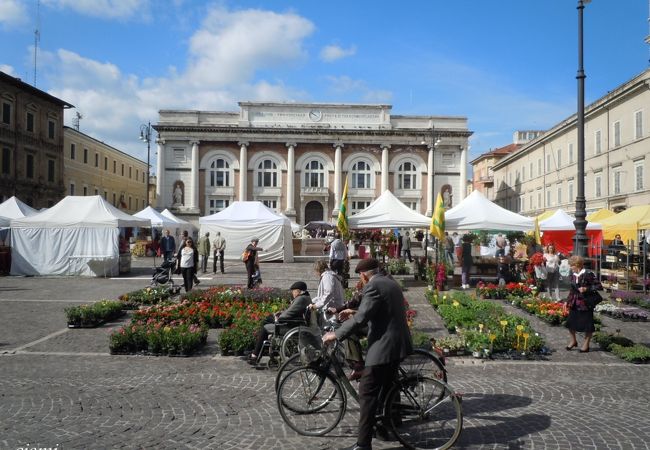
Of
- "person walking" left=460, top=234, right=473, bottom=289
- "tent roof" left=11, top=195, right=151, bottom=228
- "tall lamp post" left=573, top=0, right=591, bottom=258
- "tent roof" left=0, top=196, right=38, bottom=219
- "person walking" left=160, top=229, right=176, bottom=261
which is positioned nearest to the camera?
"tall lamp post" left=573, top=0, right=591, bottom=258

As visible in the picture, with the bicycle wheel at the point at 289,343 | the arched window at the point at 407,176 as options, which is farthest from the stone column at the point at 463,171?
the bicycle wheel at the point at 289,343

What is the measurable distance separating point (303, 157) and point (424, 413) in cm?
5207

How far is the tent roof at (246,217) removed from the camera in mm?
29375

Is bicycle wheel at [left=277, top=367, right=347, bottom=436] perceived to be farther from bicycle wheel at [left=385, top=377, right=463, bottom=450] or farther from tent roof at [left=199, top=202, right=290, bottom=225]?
tent roof at [left=199, top=202, right=290, bottom=225]

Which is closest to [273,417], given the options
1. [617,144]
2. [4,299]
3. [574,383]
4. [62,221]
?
[574,383]

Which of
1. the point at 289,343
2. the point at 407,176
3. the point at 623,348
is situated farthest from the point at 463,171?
the point at 289,343

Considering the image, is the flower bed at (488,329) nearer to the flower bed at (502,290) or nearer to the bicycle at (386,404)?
the flower bed at (502,290)

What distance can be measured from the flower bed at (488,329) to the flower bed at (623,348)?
121cm

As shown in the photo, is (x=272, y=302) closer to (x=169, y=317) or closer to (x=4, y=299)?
(x=169, y=317)

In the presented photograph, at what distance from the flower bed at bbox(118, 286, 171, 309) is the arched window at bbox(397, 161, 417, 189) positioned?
45.0m

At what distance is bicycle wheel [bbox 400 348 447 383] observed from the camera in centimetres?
494

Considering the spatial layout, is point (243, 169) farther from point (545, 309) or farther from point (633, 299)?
point (545, 309)

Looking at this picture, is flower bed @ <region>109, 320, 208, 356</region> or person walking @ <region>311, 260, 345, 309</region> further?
flower bed @ <region>109, 320, 208, 356</region>

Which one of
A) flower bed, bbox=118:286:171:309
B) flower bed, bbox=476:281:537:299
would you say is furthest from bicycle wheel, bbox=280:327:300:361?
flower bed, bbox=476:281:537:299
